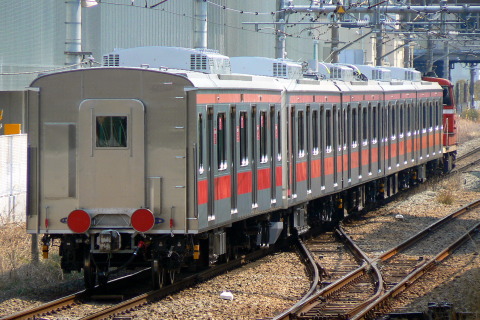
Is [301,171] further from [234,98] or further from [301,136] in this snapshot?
[234,98]

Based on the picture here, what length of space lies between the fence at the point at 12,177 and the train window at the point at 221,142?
7218mm

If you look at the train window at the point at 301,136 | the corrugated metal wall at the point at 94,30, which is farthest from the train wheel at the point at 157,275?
the corrugated metal wall at the point at 94,30

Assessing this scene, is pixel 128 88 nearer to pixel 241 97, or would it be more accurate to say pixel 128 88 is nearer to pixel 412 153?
pixel 241 97

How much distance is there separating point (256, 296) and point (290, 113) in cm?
478

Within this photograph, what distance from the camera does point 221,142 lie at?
44.7ft

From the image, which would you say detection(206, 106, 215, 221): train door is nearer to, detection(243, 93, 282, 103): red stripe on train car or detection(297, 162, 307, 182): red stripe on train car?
detection(243, 93, 282, 103): red stripe on train car

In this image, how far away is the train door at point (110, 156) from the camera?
41.2 ft

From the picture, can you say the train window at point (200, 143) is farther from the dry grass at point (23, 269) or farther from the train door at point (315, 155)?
the train door at point (315, 155)

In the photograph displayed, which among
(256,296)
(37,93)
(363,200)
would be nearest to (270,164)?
(256,296)

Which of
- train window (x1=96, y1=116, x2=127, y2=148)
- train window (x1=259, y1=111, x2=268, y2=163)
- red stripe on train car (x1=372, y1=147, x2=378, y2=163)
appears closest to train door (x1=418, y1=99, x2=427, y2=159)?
red stripe on train car (x1=372, y1=147, x2=378, y2=163)

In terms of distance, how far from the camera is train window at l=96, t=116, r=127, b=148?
41.3ft

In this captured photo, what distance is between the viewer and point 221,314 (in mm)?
11594

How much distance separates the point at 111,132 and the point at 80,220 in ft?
3.71

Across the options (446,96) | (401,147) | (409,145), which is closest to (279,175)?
(401,147)
